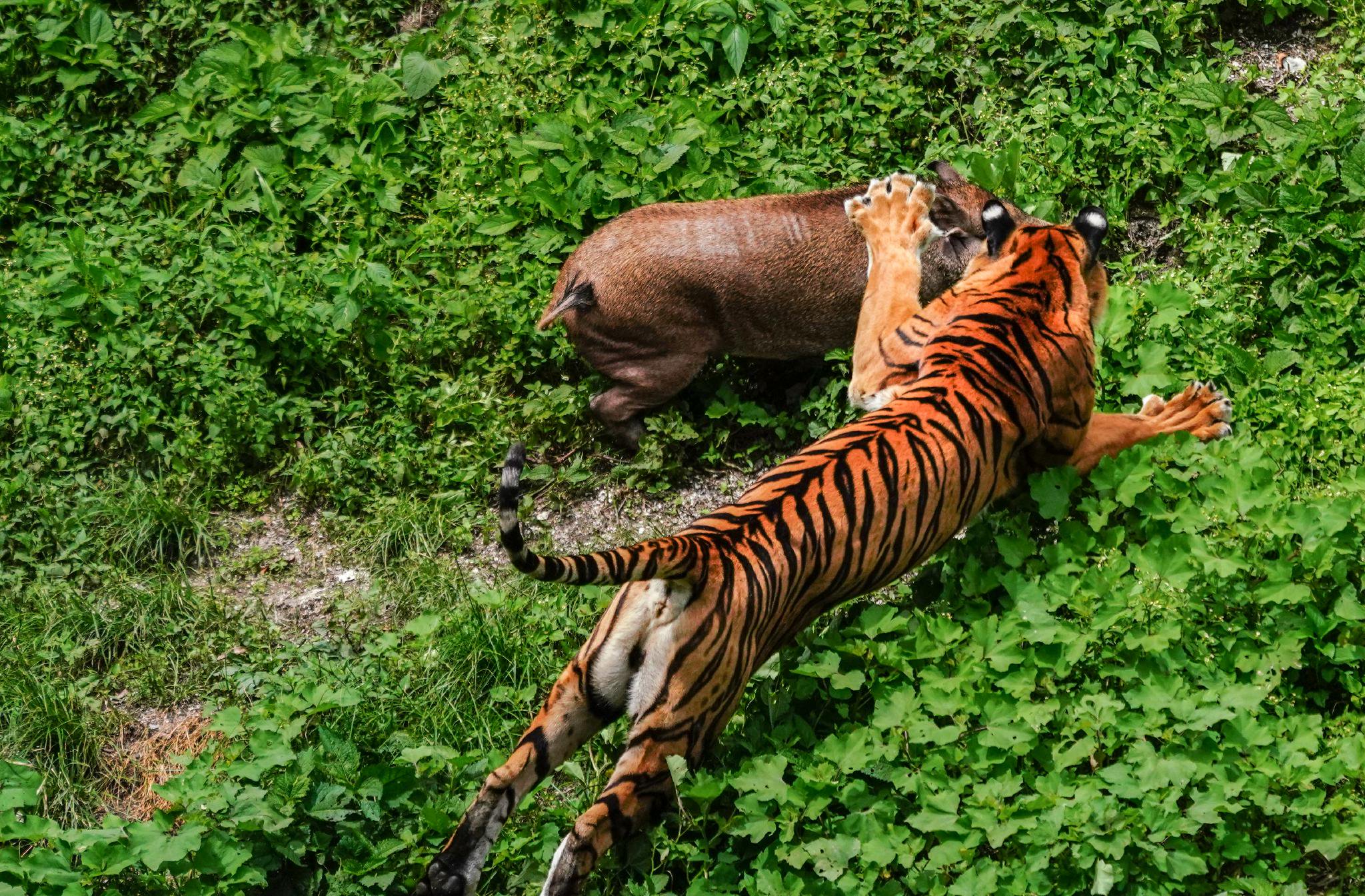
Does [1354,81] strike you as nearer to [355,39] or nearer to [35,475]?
[355,39]

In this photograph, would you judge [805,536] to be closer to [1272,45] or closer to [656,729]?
[656,729]

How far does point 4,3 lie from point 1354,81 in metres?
7.45

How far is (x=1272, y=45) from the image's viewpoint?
7.76 m

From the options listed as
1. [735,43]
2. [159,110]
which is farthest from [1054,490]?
[159,110]

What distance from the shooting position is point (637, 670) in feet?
→ 15.0

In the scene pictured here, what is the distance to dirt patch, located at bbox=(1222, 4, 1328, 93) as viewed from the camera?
7.56 metres

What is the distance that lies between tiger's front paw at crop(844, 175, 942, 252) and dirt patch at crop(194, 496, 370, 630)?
2707 millimetres

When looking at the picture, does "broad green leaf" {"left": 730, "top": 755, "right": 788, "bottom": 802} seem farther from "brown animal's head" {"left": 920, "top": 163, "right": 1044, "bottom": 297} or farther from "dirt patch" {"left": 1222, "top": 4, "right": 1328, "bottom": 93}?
"dirt patch" {"left": 1222, "top": 4, "right": 1328, "bottom": 93}

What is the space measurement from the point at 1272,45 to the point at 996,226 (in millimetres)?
3027

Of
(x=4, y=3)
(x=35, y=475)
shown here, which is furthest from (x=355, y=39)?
(x=35, y=475)

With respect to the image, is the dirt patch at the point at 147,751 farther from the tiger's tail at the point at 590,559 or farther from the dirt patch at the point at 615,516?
the tiger's tail at the point at 590,559

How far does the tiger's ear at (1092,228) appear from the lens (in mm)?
5652

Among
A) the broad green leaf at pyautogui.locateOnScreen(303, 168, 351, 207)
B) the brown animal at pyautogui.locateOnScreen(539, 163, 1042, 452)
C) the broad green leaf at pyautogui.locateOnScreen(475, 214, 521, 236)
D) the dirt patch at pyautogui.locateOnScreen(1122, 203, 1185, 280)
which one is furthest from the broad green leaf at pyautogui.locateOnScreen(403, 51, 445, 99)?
the dirt patch at pyautogui.locateOnScreen(1122, 203, 1185, 280)

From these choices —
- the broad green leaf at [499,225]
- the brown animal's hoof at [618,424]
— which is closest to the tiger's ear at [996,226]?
the brown animal's hoof at [618,424]
